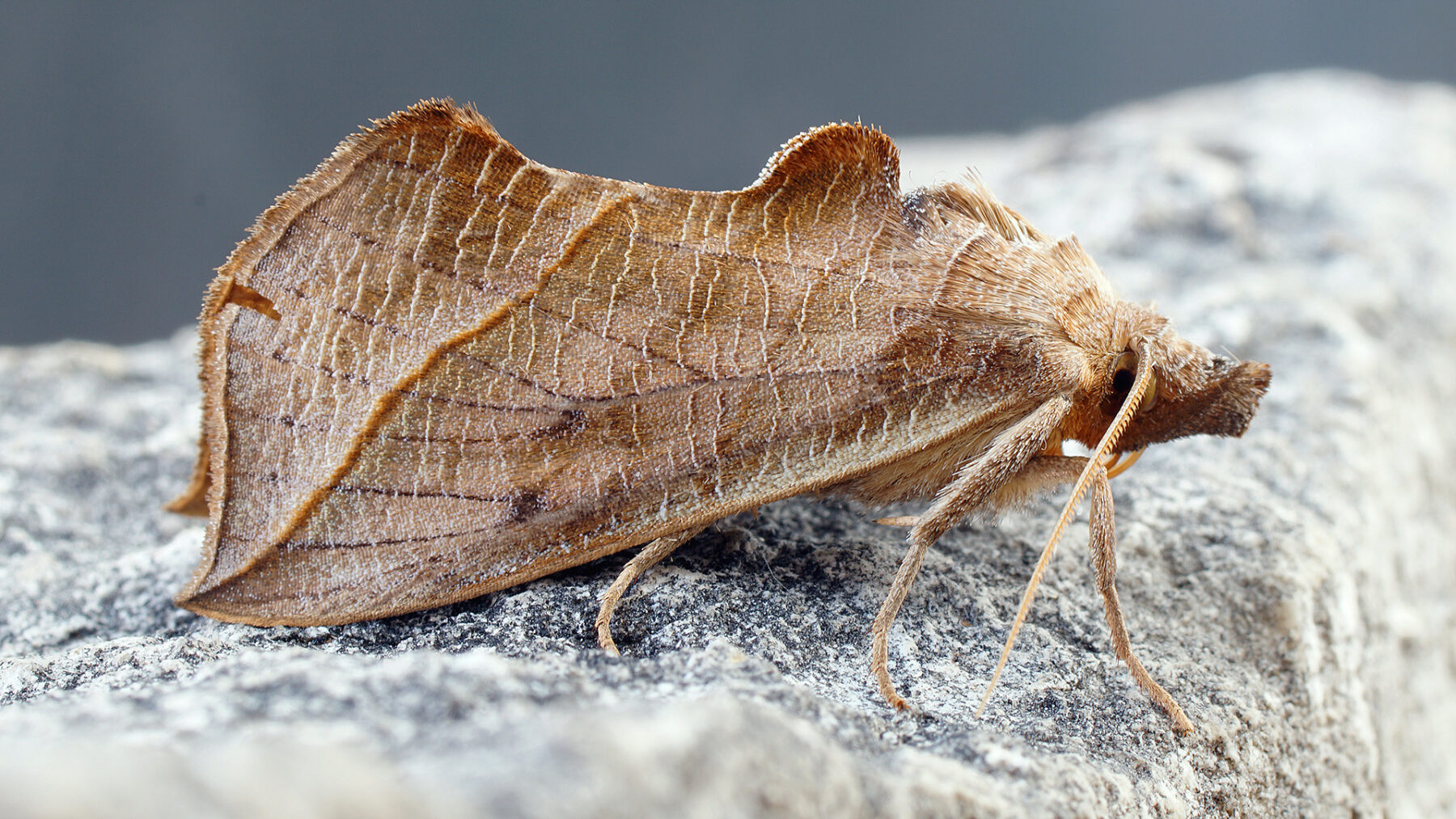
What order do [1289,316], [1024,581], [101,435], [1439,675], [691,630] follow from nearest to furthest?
[691,630]
[1024,581]
[1439,675]
[101,435]
[1289,316]

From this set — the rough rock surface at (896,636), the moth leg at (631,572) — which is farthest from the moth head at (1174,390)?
the moth leg at (631,572)

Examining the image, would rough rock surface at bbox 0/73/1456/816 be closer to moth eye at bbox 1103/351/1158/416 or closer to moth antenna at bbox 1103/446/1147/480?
moth antenna at bbox 1103/446/1147/480

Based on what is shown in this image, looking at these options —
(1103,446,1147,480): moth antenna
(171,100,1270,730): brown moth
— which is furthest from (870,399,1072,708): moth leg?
(1103,446,1147,480): moth antenna

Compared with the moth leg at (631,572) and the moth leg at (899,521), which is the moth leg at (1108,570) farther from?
the moth leg at (631,572)

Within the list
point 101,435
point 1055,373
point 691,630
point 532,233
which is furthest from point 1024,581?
point 101,435

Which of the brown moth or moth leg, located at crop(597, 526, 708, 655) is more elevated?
the brown moth

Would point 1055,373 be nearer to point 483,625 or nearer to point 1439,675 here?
point 483,625
